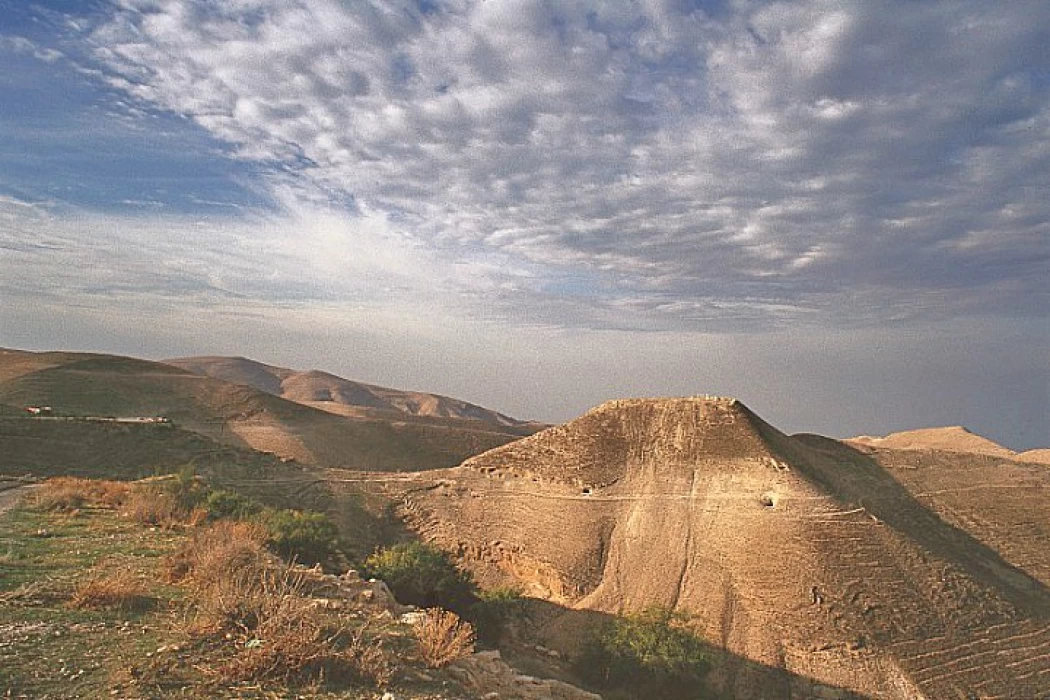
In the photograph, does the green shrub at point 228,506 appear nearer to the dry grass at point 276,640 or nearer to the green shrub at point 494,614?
the green shrub at point 494,614

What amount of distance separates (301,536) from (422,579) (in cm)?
391

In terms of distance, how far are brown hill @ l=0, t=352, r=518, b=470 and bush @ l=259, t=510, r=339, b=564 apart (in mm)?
30685

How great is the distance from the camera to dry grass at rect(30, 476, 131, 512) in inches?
650

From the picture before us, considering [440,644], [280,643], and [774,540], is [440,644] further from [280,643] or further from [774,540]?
[774,540]

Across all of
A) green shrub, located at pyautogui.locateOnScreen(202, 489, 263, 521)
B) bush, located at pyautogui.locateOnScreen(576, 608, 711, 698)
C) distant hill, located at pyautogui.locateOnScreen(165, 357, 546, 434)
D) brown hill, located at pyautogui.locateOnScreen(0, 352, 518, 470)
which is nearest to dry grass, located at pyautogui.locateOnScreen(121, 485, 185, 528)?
green shrub, located at pyautogui.locateOnScreen(202, 489, 263, 521)

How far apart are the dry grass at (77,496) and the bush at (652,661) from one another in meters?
14.0

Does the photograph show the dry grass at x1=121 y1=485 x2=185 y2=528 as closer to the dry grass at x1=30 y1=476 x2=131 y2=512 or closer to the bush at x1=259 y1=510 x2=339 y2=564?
the dry grass at x1=30 y1=476 x2=131 y2=512

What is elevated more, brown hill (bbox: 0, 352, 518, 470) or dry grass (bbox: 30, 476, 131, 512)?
brown hill (bbox: 0, 352, 518, 470)

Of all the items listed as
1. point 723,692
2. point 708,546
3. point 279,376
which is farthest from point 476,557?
point 279,376

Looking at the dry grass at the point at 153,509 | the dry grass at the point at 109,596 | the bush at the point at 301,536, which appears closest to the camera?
the dry grass at the point at 109,596

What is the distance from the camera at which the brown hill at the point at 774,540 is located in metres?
18.1

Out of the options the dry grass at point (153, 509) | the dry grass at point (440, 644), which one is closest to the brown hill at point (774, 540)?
the dry grass at point (153, 509)

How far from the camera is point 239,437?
55.8 m

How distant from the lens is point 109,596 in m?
8.31
